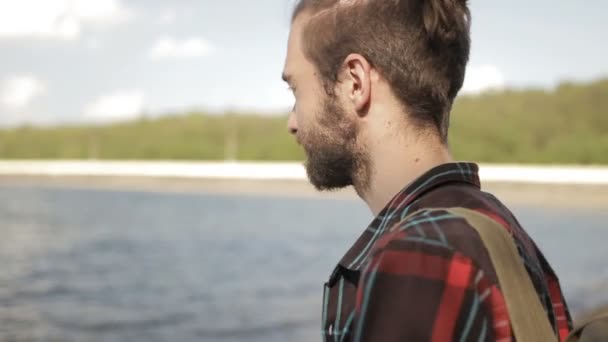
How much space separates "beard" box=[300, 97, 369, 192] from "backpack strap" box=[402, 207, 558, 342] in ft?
0.74

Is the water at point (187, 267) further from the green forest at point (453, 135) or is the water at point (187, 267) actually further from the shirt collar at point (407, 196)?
the green forest at point (453, 135)

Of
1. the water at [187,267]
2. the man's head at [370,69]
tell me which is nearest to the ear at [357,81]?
the man's head at [370,69]

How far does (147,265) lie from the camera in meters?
Result: 9.82

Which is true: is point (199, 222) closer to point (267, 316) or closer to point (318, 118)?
point (267, 316)

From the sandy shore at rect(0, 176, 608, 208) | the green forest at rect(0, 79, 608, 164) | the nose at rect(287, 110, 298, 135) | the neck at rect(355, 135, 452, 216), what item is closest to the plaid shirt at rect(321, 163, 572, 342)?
the neck at rect(355, 135, 452, 216)

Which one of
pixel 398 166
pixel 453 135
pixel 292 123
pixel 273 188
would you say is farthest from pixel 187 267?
pixel 453 135

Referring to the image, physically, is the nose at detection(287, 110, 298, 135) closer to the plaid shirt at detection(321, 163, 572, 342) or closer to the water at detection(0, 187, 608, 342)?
the plaid shirt at detection(321, 163, 572, 342)

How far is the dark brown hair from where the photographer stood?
1019 mm

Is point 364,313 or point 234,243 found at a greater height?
point 364,313

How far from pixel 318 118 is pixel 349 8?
151mm

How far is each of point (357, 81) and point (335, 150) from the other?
0.11m

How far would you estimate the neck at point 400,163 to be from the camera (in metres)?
1.03

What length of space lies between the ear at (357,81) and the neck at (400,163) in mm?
62

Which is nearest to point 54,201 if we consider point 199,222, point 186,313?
point 199,222
